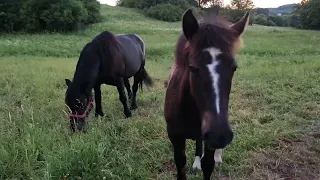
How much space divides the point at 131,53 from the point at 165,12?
35644 millimetres

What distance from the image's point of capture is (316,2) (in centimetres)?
3703

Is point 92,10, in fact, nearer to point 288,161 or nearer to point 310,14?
point 310,14

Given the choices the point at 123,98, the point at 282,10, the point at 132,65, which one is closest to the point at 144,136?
the point at 123,98

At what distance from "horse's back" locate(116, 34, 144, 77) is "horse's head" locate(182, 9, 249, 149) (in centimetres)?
437

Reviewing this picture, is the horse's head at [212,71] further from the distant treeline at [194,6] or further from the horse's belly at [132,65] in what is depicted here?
the distant treeline at [194,6]

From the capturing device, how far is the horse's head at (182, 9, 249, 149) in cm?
217

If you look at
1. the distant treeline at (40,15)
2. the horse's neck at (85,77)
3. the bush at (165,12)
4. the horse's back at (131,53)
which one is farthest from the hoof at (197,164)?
the bush at (165,12)

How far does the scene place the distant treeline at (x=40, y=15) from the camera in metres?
25.4

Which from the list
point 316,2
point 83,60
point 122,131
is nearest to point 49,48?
point 83,60

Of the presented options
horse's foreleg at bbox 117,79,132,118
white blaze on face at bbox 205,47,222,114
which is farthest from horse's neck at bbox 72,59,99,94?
white blaze on face at bbox 205,47,222,114

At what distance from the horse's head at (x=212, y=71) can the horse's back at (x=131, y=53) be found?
4369 mm

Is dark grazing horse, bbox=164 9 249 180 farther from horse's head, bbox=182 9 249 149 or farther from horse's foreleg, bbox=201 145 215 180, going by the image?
horse's foreleg, bbox=201 145 215 180

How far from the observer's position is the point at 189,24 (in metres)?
2.43

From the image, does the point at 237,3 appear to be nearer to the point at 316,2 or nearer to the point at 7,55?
the point at 316,2
